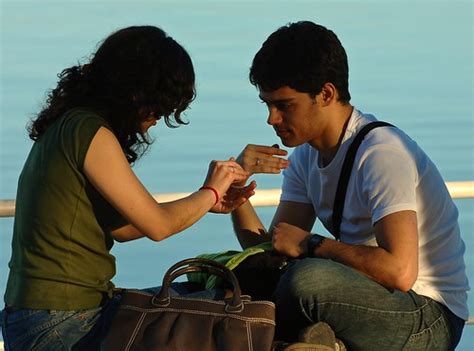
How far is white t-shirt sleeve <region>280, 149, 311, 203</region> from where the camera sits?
4582 mm

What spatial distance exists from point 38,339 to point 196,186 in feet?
18.0

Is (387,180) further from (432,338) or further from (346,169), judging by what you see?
(432,338)

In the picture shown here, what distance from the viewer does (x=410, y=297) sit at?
4.09 metres

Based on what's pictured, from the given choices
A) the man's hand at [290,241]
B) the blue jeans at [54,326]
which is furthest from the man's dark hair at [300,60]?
the blue jeans at [54,326]

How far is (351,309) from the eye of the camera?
3.93 meters

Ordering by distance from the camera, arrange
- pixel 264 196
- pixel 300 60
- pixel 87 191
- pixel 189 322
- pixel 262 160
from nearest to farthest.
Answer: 1. pixel 189 322
2. pixel 87 191
3. pixel 300 60
4. pixel 262 160
5. pixel 264 196

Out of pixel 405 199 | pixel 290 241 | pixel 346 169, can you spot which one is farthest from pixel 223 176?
pixel 405 199

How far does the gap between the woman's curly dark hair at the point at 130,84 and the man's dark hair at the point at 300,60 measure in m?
0.34

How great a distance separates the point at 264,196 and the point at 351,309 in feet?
3.78

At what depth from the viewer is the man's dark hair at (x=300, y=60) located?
4250 millimetres

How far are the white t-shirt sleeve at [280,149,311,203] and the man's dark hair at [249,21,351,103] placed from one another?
0.37 metres

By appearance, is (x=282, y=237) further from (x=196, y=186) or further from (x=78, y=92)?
(x=196, y=186)

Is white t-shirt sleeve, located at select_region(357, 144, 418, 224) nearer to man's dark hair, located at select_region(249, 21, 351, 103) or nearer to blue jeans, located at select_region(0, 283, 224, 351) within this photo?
man's dark hair, located at select_region(249, 21, 351, 103)

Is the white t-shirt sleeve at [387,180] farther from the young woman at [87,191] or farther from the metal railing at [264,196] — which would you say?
the metal railing at [264,196]
